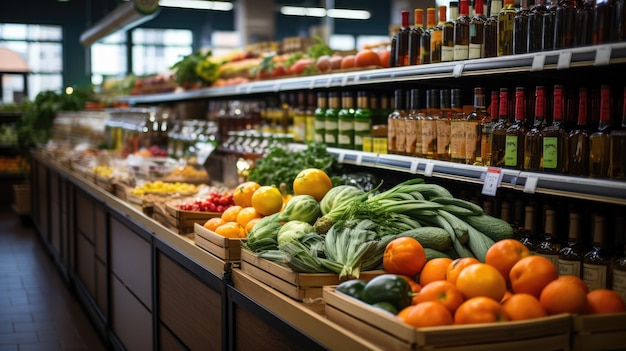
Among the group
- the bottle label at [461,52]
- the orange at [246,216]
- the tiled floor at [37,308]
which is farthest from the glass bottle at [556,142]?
the tiled floor at [37,308]

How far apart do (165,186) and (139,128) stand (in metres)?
1.92

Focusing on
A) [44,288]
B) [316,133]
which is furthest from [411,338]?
[44,288]

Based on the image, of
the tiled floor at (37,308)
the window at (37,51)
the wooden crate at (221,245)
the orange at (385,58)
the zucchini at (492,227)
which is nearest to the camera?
the zucchini at (492,227)

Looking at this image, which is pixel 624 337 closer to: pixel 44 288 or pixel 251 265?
pixel 251 265

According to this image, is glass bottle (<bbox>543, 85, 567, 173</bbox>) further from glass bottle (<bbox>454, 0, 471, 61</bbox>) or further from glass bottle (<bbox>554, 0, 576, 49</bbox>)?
glass bottle (<bbox>454, 0, 471, 61</bbox>)

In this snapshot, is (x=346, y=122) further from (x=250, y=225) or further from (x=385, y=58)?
(x=250, y=225)

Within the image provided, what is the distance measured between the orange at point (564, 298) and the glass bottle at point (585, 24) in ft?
2.79

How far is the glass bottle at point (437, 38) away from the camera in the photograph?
319 cm

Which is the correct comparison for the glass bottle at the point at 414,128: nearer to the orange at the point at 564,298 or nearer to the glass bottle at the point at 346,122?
the glass bottle at the point at 346,122

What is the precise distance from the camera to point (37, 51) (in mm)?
18484

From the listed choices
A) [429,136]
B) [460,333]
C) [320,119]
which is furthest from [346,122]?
[460,333]

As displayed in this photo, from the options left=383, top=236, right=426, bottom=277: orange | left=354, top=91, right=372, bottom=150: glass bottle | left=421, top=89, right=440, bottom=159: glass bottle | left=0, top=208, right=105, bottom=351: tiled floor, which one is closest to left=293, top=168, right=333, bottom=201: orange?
left=421, top=89, right=440, bottom=159: glass bottle

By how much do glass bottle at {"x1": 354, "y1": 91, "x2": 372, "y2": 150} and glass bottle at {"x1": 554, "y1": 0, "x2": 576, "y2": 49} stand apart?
1.53 metres

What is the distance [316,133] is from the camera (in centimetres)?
436
